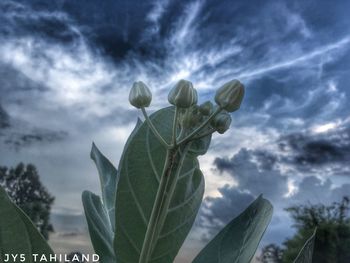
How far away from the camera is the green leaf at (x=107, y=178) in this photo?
902 mm

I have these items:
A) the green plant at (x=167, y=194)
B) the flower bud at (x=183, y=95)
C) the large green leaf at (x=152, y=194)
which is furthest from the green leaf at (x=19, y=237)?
the flower bud at (x=183, y=95)

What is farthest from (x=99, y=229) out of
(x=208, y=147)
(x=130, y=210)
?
(x=208, y=147)

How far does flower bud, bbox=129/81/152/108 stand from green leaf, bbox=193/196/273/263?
0.24 metres

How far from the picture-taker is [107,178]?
0.93 meters

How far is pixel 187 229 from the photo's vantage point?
816 millimetres

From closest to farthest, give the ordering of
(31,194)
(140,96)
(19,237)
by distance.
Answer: (19,237) → (140,96) → (31,194)

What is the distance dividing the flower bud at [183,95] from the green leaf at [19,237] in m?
0.27

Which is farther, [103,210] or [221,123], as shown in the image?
[103,210]

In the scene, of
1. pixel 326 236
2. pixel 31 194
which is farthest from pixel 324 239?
pixel 31 194

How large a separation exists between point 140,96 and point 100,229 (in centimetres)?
23

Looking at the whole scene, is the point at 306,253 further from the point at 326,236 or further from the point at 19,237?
the point at 326,236

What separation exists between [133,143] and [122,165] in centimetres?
4

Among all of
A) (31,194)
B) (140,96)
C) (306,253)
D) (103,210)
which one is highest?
(31,194)

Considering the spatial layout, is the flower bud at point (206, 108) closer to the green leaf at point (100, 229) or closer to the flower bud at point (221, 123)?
the flower bud at point (221, 123)
